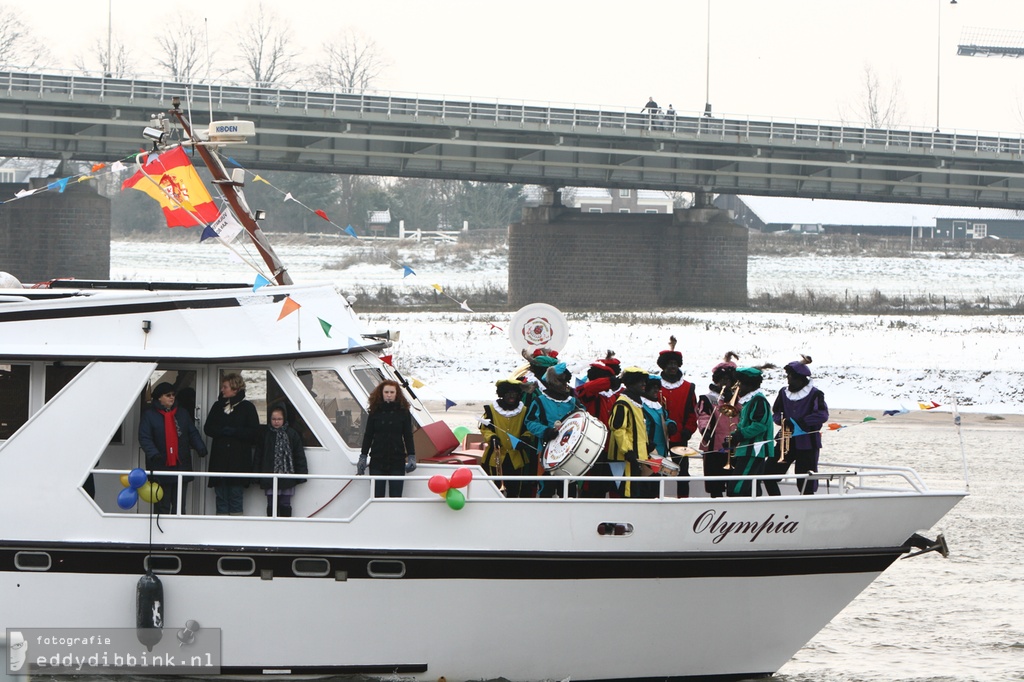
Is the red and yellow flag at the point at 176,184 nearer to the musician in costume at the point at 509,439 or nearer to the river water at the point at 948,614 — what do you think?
the musician in costume at the point at 509,439

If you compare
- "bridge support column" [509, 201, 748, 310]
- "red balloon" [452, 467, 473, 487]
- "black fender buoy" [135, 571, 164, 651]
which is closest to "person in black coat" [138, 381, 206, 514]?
"black fender buoy" [135, 571, 164, 651]

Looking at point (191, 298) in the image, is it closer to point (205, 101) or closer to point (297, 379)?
point (297, 379)

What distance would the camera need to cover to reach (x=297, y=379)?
35.2ft

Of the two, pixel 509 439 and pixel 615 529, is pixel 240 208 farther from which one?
pixel 615 529

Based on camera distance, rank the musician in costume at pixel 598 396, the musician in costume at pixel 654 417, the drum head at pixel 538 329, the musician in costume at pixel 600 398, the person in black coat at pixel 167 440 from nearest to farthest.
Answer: the person in black coat at pixel 167 440, the musician in costume at pixel 600 398, the musician in costume at pixel 654 417, the musician in costume at pixel 598 396, the drum head at pixel 538 329

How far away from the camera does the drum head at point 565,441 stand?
34.6 ft

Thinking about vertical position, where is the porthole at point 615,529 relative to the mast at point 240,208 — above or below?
below

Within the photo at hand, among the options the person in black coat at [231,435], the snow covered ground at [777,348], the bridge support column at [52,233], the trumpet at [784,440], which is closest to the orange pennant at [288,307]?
the person in black coat at [231,435]

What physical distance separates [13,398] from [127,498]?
1367 millimetres

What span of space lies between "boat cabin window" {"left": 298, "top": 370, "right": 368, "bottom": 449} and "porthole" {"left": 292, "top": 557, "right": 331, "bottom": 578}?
1.10 m

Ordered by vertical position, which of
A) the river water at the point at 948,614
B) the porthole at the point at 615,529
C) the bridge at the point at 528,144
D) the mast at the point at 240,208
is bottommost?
the river water at the point at 948,614

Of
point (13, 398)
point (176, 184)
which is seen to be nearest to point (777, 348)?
point (176, 184)

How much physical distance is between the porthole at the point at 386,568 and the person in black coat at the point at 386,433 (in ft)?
1.88

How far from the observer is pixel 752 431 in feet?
36.3
